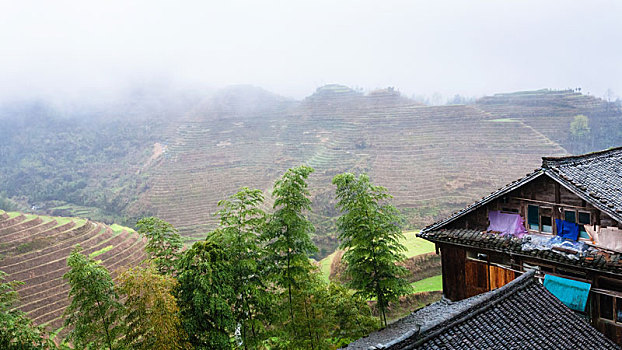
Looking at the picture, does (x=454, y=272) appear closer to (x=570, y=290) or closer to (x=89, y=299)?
(x=570, y=290)

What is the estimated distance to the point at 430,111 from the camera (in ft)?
236

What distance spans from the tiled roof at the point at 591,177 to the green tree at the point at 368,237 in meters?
2.60

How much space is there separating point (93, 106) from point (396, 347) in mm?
123956

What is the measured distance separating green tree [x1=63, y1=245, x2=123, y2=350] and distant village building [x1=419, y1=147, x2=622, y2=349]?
8024mm

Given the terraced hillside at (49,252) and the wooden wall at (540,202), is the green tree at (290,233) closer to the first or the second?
the wooden wall at (540,202)

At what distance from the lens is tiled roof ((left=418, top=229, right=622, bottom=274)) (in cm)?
859

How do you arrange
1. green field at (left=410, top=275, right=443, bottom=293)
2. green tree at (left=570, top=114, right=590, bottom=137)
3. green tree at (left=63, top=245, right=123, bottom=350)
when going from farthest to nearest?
green tree at (left=570, top=114, right=590, bottom=137), green field at (left=410, top=275, right=443, bottom=293), green tree at (left=63, top=245, right=123, bottom=350)

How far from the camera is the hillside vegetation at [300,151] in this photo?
52125 millimetres

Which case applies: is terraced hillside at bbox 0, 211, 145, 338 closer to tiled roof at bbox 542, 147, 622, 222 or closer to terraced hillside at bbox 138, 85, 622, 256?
terraced hillside at bbox 138, 85, 622, 256

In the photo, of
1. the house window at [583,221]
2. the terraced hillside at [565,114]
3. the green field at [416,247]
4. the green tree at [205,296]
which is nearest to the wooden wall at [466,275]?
the house window at [583,221]

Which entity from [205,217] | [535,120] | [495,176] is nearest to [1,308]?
[205,217]

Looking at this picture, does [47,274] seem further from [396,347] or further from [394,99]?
[394,99]

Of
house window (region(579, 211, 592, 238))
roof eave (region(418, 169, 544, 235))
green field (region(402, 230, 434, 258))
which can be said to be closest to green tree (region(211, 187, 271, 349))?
roof eave (region(418, 169, 544, 235))

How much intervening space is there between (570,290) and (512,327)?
346cm
